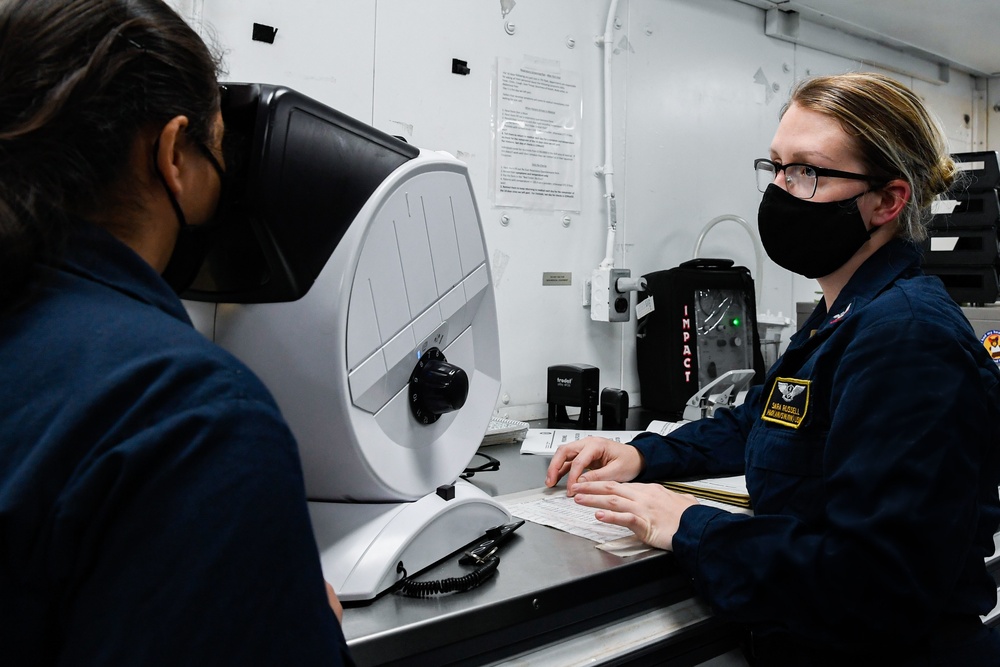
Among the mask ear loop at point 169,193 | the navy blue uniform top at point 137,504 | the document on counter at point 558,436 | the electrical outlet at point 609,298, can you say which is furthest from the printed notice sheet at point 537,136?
the navy blue uniform top at point 137,504

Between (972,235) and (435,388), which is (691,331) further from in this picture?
(435,388)

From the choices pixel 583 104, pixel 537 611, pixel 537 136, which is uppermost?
pixel 583 104

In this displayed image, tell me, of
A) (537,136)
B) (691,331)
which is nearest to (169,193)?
→ (537,136)

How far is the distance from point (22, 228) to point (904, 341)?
36.3 inches

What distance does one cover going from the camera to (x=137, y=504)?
1.52 ft

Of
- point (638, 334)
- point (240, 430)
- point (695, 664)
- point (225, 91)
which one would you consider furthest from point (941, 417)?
point (638, 334)

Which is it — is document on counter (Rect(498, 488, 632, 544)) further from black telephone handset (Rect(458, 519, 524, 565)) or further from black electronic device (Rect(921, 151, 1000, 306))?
black electronic device (Rect(921, 151, 1000, 306))

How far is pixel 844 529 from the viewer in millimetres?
892

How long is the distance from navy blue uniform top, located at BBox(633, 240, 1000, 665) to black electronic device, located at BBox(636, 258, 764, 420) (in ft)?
3.78

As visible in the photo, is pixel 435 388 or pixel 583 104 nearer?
pixel 435 388

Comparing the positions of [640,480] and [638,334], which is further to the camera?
[638,334]

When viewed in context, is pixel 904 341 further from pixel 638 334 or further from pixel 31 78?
pixel 638 334

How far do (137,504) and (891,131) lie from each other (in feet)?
3.63

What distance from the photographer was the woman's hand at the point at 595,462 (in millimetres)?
1386
